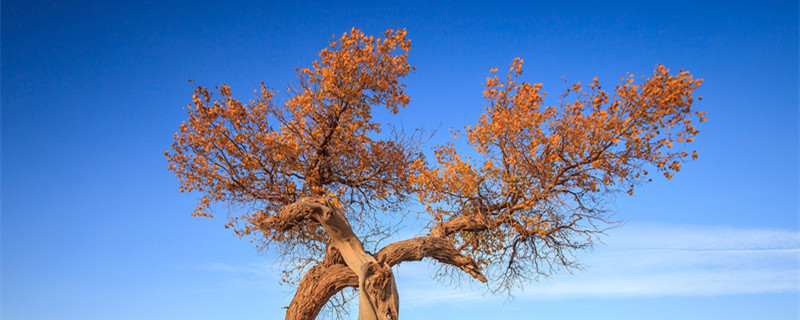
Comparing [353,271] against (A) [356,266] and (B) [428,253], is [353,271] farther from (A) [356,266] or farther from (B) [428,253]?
(B) [428,253]

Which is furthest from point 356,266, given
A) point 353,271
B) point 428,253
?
point 428,253

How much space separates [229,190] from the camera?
45.3 feet

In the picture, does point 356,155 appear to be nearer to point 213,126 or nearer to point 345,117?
point 345,117

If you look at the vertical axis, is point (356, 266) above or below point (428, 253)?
below

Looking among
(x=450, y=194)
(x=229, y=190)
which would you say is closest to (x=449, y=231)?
(x=450, y=194)

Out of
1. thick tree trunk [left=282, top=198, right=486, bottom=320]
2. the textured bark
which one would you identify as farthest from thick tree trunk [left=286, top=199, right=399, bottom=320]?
the textured bark

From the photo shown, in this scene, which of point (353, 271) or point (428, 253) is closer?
point (353, 271)

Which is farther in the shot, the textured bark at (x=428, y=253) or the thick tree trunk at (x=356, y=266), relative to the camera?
the textured bark at (x=428, y=253)

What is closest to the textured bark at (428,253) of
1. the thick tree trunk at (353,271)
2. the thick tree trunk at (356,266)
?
the thick tree trunk at (356,266)

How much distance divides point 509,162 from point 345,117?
378 centimetres

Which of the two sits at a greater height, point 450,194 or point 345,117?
point 345,117

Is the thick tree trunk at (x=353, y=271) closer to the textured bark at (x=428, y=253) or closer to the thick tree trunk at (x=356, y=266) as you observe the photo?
the thick tree trunk at (x=356, y=266)

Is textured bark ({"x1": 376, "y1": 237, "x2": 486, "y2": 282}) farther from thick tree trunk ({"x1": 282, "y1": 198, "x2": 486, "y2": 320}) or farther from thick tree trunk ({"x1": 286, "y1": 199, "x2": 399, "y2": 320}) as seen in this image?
thick tree trunk ({"x1": 286, "y1": 199, "x2": 399, "y2": 320})

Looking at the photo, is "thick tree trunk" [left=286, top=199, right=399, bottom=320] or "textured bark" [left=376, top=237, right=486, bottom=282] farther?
"textured bark" [left=376, top=237, right=486, bottom=282]
